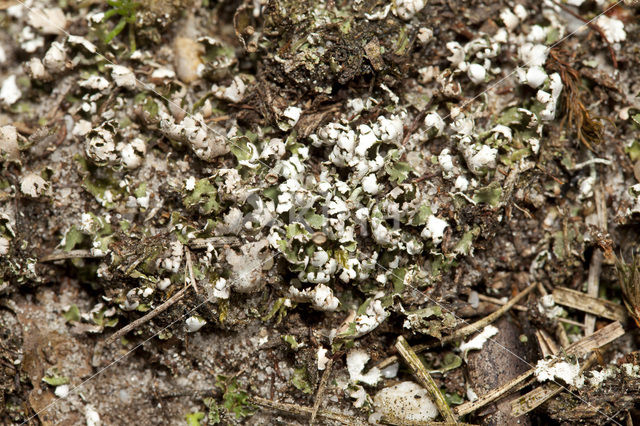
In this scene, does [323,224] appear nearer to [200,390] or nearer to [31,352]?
[200,390]

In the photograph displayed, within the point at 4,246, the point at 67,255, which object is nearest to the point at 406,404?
the point at 67,255

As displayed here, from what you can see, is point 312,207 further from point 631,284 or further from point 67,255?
point 631,284

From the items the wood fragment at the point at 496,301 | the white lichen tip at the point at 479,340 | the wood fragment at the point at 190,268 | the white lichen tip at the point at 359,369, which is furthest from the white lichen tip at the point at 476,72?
the wood fragment at the point at 190,268

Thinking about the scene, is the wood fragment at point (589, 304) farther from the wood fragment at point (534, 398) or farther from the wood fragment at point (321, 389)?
the wood fragment at point (321, 389)

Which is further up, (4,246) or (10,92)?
(10,92)

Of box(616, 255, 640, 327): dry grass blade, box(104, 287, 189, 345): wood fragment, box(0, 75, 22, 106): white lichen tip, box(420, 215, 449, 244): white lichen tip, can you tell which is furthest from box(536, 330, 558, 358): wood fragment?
box(0, 75, 22, 106): white lichen tip

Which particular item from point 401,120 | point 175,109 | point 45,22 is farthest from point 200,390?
point 45,22
